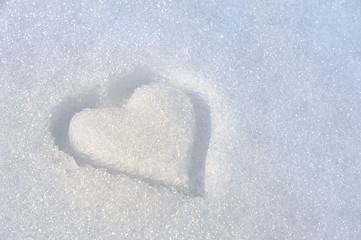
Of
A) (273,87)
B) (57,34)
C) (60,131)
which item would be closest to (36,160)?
(60,131)

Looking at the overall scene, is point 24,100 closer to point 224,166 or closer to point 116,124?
point 116,124

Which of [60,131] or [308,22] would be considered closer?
[60,131]

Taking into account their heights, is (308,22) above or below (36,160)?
above
